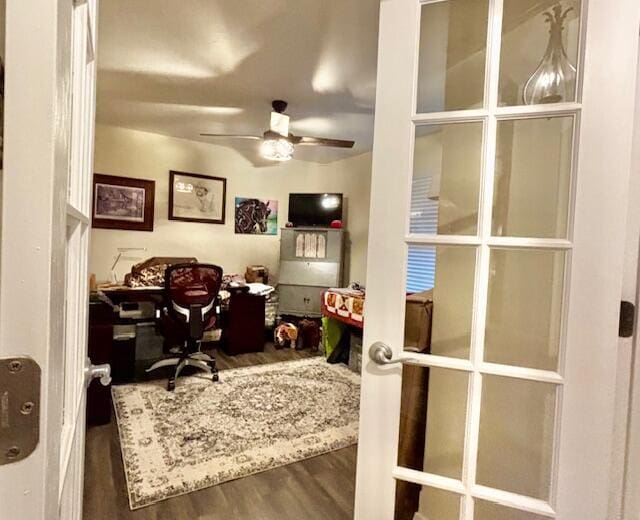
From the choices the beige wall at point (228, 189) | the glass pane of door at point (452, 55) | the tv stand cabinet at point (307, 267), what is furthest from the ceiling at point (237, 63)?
the tv stand cabinet at point (307, 267)

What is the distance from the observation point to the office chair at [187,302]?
9.33ft

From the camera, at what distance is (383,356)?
3.38ft

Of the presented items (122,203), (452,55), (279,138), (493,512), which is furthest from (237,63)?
(493,512)

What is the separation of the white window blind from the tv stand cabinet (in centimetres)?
309

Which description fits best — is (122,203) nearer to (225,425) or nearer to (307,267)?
(307,267)

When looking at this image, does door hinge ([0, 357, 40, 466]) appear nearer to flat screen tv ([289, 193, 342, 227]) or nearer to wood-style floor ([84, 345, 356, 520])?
wood-style floor ([84, 345, 356, 520])

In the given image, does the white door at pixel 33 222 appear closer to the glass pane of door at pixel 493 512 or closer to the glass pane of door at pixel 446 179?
the glass pane of door at pixel 446 179

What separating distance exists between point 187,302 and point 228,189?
6.41 feet

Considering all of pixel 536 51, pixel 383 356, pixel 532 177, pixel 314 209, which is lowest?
pixel 383 356

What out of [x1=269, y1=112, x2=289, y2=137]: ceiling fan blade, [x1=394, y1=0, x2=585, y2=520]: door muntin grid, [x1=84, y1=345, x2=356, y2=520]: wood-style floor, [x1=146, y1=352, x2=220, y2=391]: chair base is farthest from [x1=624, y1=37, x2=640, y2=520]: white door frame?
[x1=146, y1=352, x2=220, y2=391]: chair base

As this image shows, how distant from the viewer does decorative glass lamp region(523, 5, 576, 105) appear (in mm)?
972

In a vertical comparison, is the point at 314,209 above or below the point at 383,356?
above

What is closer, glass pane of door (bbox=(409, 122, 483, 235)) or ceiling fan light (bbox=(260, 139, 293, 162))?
glass pane of door (bbox=(409, 122, 483, 235))

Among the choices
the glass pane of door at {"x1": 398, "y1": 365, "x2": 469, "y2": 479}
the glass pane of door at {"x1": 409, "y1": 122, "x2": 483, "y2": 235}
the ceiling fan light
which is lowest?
the glass pane of door at {"x1": 398, "y1": 365, "x2": 469, "y2": 479}
